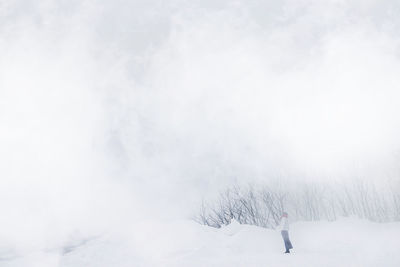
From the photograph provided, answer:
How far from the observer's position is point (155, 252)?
1778cm

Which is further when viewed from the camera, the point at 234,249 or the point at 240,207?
the point at 240,207

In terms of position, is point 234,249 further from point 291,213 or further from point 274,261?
point 291,213

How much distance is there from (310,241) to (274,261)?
6767 millimetres

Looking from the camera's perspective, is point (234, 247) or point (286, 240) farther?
point (234, 247)

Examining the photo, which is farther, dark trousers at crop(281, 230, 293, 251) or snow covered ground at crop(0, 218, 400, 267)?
dark trousers at crop(281, 230, 293, 251)

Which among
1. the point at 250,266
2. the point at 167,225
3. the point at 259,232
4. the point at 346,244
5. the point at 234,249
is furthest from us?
the point at 167,225

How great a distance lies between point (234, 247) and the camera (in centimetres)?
1587

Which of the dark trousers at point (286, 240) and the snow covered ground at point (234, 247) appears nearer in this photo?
the snow covered ground at point (234, 247)

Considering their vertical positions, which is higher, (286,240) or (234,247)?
(286,240)

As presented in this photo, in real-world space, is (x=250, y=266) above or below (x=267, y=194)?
below

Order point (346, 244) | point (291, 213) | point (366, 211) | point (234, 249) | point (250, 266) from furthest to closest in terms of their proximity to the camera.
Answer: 1. point (291, 213)
2. point (366, 211)
3. point (234, 249)
4. point (346, 244)
5. point (250, 266)

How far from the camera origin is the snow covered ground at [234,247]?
1158 centimetres

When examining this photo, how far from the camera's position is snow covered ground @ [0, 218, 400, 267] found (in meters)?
11.6

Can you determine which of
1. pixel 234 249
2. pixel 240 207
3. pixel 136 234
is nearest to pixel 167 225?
pixel 136 234
